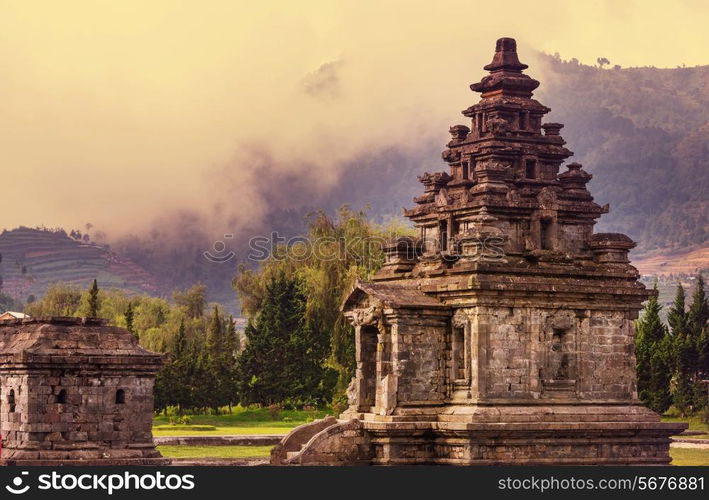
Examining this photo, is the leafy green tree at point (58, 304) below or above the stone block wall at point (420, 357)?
above

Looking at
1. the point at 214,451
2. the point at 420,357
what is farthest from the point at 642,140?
the point at 420,357

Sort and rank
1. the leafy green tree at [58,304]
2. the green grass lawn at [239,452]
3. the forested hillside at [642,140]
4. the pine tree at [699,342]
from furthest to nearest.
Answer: the forested hillside at [642,140]
the leafy green tree at [58,304]
the pine tree at [699,342]
the green grass lawn at [239,452]

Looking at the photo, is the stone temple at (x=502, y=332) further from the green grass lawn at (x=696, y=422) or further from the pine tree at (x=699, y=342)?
the pine tree at (x=699, y=342)

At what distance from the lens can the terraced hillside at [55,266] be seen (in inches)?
5743

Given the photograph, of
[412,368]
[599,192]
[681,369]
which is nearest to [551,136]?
[412,368]

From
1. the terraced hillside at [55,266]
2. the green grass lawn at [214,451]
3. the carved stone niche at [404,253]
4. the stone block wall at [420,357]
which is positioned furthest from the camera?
the terraced hillside at [55,266]

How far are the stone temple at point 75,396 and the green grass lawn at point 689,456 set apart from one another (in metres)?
15.9

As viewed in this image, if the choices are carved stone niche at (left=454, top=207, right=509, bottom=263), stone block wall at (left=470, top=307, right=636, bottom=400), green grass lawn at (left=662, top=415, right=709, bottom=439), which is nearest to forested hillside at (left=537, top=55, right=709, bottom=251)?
green grass lawn at (left=662, top=415, right=709, bottom=439)

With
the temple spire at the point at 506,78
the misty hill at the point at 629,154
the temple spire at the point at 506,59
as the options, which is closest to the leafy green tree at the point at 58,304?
the misty hill at the point at 629,154

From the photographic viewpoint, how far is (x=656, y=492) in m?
31.7

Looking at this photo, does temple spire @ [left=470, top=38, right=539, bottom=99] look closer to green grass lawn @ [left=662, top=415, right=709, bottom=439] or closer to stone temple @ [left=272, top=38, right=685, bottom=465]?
stone temple @ [left=272, top=38, right=685, bottom=465]

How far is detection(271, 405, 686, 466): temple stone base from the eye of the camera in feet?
117

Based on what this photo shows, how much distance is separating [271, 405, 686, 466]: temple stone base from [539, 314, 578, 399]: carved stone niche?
18.8 inches

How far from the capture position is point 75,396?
37000 millimetres
